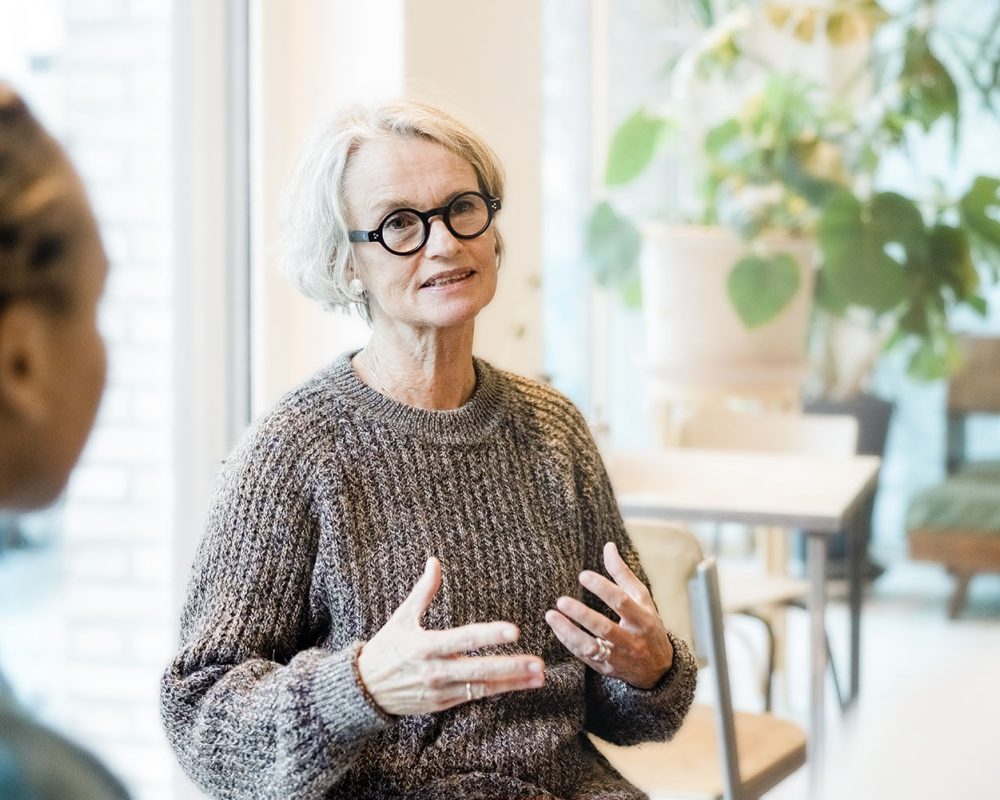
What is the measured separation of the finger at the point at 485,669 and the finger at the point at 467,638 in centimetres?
1

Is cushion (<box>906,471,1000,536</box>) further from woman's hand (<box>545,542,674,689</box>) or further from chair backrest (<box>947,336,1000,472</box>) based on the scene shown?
woman's hand (<box>545,542,674,689</box>)

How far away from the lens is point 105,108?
241 cm

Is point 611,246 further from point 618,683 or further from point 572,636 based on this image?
point 572,636

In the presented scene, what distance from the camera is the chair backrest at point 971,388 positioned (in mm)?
5504

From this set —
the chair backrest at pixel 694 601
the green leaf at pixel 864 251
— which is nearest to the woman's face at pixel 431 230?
the chair backrest at pixel 694 601

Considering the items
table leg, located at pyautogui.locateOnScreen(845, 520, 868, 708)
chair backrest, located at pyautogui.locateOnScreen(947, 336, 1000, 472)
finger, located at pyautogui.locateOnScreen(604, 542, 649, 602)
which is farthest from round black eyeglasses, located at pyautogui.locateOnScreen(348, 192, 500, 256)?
chair backrest, located at pyautogui.locateOnScreen(947, 336, 1000, 472)

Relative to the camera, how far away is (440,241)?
1692mm

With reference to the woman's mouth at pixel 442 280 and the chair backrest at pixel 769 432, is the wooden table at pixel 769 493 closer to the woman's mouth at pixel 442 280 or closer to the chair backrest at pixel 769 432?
the chair backrest at pixel 769 432

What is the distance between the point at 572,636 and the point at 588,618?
0.03 metres

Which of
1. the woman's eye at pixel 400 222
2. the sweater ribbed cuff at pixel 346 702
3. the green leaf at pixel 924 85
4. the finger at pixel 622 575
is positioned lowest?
the sweater ribbed cuff at pixel 346 702

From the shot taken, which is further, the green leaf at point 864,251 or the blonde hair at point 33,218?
the green leaf at point 864,251

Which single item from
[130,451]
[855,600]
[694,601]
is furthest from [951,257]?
[130,451]

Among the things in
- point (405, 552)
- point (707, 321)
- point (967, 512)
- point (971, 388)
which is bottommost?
point (967, 512)

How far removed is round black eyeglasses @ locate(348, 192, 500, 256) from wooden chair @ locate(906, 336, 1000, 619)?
3985 millimetres
